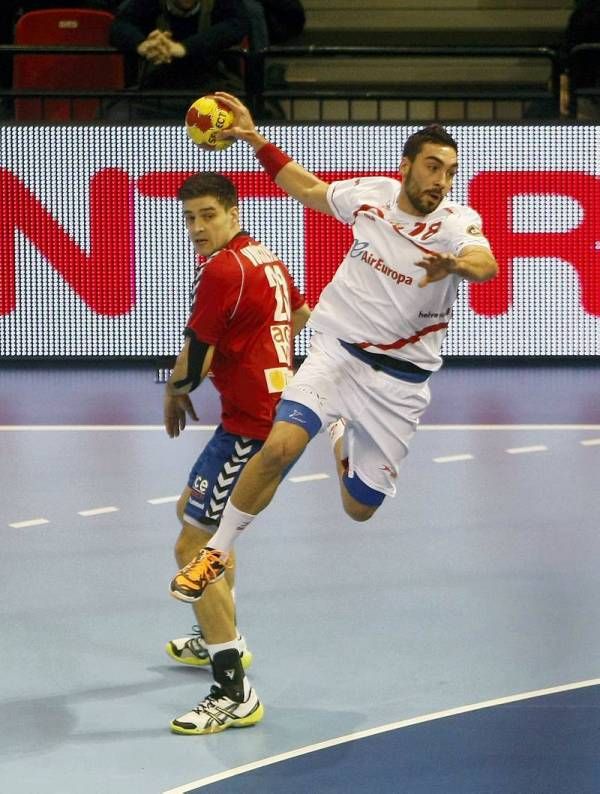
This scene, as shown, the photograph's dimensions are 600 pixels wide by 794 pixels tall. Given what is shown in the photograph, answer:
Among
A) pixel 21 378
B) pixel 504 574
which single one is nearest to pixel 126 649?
pixel 504 574

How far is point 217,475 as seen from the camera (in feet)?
19.0

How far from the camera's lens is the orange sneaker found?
5285 millimetres

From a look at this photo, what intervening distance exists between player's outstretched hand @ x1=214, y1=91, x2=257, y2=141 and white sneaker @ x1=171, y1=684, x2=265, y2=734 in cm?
236

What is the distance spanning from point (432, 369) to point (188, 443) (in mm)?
3896

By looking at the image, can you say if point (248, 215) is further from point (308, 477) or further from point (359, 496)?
point (359, 496)

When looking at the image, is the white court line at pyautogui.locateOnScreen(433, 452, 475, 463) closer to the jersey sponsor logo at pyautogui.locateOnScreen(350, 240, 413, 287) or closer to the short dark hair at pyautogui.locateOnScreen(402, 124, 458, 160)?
the jersey sponsor logo at pyautogui.locateOnScreen(350, 240, 413, 287)

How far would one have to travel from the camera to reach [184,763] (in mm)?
5016

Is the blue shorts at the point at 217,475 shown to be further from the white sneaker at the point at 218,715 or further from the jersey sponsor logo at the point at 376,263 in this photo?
the jersey sponsor logo at the point at 376,263

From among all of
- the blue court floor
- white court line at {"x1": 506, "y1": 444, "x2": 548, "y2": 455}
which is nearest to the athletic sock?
the blue court floor

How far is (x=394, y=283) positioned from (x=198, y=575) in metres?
1.51

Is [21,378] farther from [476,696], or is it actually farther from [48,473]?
[476,696]

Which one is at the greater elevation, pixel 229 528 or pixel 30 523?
pixel 229 528

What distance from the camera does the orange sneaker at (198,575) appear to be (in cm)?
529

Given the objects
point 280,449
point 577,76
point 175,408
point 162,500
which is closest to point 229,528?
point 280,449
